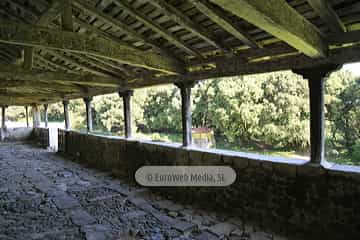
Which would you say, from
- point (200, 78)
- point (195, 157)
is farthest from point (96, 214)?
point (200, 78)

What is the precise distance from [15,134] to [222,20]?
1398 centimetres

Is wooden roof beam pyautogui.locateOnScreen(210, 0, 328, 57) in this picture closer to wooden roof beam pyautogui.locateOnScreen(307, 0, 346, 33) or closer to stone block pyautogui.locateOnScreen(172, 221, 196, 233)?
wooden roof beam pyautogui.locateOnScreen(307, 0, 346, 33)

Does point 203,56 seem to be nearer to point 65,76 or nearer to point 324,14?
point 324,14

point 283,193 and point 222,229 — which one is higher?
point 283,193

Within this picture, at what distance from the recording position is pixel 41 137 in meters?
11.8

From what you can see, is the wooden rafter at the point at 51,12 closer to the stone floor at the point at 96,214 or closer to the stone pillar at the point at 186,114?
the stone pillar at the point at 186,114

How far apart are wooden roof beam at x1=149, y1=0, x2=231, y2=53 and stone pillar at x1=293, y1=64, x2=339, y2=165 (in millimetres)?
1017

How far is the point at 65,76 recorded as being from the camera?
5129 millimetres

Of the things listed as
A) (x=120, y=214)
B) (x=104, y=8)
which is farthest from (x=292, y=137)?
(x=104, y=8)

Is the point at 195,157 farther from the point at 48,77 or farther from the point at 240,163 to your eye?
the point at 48,77

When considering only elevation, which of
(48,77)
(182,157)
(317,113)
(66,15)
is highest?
(66,15)

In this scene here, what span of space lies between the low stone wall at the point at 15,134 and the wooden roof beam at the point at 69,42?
12.4 metres

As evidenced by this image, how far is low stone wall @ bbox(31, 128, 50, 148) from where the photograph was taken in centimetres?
1085

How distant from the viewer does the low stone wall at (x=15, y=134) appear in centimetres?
1295
